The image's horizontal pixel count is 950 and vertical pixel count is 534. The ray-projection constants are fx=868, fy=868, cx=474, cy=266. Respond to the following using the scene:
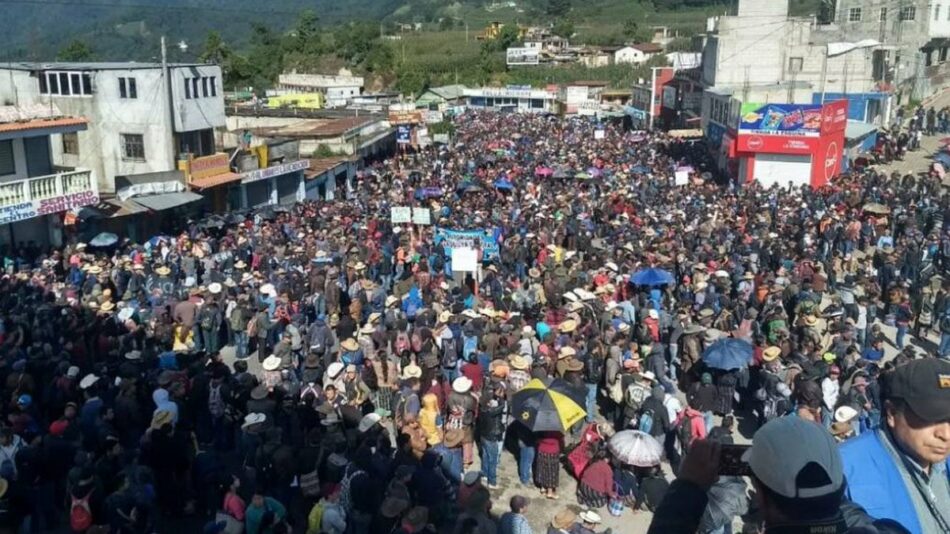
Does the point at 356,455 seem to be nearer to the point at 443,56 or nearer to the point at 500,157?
the point at 500,157

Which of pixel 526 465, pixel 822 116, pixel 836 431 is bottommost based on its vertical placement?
pixel 526 465

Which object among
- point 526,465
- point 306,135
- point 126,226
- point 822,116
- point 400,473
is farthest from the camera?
point 306,135

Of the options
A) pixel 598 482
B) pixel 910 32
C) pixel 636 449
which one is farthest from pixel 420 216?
pixel 910 32

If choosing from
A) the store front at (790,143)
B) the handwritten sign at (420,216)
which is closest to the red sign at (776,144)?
the store front at (790,143)

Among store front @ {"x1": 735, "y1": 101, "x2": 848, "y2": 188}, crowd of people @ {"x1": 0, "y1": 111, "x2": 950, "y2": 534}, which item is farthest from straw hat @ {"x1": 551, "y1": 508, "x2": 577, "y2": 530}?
store front @ {"x1": 735, "y1": 101, "x2": 848, "y2": 188}

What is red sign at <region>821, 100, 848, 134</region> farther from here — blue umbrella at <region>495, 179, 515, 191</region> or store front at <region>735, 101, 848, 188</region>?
blue umbrella at <region>495, 179, 515, 191</region>

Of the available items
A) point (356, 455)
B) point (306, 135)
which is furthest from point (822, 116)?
point (356, 455)

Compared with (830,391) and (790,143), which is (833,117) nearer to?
(790,143)
